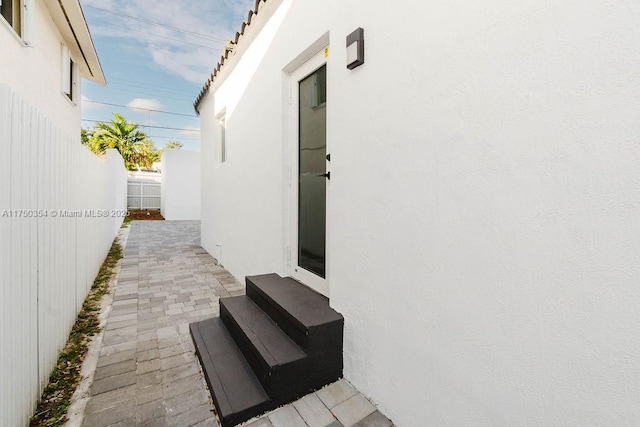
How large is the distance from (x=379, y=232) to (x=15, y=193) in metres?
2.39

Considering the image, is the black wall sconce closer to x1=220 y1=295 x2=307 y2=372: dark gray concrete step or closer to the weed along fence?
x1=220 y1=295 x2=307 y2=372: dark gray concrete step

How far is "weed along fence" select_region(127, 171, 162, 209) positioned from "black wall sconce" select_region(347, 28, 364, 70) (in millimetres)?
20575

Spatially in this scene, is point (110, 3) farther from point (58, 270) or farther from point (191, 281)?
point (58, 270)

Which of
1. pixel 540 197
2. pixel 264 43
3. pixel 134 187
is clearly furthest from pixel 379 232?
pixel 134 187

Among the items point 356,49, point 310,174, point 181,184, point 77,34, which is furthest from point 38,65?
point 181,184

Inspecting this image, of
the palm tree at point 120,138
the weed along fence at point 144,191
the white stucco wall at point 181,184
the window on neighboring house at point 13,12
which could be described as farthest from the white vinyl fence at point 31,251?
the palm tree at point 120,138

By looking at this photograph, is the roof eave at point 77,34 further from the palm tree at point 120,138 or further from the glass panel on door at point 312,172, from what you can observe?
the palm tree at point 120,138

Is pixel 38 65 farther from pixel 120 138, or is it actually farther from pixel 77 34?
pixel 120 138

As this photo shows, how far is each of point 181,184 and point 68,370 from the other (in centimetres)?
1543

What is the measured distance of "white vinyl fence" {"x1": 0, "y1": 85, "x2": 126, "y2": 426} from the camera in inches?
67.2

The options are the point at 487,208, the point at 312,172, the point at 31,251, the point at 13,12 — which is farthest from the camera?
the point at 13,12

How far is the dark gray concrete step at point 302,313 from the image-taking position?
2.33 m

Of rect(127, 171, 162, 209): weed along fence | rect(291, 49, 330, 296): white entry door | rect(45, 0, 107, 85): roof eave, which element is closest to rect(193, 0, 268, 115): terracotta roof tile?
rect(291, 49, 330, 296): white entry door

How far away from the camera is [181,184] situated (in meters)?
16.6
